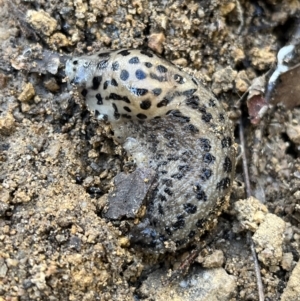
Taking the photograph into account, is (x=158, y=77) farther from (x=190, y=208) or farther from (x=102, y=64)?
(x=190, y=208)

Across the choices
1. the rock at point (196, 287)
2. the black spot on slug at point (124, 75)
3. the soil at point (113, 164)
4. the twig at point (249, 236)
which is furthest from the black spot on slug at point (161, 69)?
the rock at point (196, 287)

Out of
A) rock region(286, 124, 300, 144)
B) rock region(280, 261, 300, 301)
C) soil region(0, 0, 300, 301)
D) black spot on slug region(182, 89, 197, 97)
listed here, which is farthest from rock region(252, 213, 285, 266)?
black spot on slug region(182, 89, 197, 97)

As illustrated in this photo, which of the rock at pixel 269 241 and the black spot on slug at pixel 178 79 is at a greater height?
the black spot on slug at pixel 178 79

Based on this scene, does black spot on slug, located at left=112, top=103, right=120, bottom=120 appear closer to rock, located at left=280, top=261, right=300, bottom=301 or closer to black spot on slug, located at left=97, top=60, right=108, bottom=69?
black spot on slug, located at left=97, top=60, right=108, bottom=69

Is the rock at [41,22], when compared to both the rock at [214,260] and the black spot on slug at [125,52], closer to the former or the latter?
the black spot on slug at [125,52]

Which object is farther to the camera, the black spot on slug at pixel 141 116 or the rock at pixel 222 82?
the rock at pixel 222 82

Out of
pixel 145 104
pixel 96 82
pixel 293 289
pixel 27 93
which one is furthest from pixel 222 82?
pixel 293 289

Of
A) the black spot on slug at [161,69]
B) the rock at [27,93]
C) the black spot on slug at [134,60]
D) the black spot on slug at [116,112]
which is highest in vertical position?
the black spot on slug at [134,60]
